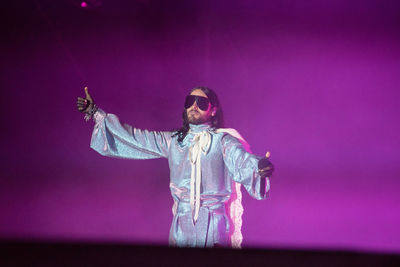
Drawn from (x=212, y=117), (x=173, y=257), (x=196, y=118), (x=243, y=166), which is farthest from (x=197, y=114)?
(x=173, y=257)

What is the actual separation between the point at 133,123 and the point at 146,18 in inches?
31.9

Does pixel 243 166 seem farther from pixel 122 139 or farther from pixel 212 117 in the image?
pixel 122 139

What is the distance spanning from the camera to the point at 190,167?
2.90 meters

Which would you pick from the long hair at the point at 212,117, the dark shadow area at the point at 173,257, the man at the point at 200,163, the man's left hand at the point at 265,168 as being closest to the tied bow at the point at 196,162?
the man at the point at 200,163

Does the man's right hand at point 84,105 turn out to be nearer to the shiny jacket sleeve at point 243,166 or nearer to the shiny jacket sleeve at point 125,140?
the shiny jacket sleeve at point 125,140

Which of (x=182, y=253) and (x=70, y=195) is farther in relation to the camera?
(x=70, y=195)

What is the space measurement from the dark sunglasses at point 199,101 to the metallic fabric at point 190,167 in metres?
0.13

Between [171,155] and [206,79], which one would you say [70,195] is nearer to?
[171,155]

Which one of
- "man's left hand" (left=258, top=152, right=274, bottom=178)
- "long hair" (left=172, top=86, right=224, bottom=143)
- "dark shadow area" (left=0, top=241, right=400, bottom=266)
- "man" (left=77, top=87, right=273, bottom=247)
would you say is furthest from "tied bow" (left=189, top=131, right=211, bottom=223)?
"man's left hand" (left=258, top=152, right=274, bottom=178)

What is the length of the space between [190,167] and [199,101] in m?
0.45

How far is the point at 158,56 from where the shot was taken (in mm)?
3416

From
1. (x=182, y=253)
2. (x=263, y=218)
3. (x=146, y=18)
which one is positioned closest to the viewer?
(x=182, y=253)

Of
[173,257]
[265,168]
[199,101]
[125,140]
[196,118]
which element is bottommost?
[173,257]

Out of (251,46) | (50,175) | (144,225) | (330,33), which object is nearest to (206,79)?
(251,46)
